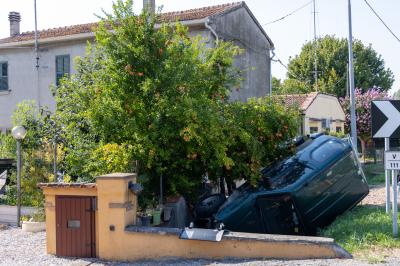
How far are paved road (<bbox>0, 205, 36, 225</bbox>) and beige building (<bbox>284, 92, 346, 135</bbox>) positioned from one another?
16.6m

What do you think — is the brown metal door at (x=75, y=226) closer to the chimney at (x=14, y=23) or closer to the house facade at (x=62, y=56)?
the house facade at (x=62, y=56)

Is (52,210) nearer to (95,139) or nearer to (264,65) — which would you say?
(95,139)

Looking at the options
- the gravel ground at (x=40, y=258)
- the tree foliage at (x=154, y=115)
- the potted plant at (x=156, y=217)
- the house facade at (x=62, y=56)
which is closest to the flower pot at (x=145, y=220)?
the potted plant at (x=156, y=217)

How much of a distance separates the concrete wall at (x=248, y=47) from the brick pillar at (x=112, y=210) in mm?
10553

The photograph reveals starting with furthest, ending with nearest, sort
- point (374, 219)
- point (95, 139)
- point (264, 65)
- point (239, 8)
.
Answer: point (264, 65) < point (239, 8) < point (95, 139) < point (374, 219)

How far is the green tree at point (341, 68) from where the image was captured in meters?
42.3

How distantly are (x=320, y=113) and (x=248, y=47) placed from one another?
33.8 ft

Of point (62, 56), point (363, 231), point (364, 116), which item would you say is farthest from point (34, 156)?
point (364, 116)

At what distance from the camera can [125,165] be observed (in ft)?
30.4

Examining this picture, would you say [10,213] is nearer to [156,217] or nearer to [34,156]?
[34,156]

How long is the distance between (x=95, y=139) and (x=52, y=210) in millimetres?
2199

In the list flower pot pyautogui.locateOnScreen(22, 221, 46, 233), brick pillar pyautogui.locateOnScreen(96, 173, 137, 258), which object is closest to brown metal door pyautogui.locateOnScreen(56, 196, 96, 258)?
brick pillar pyautogui.locateOnScreen(96, 173, 137, 258)

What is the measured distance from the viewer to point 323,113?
97.2ft

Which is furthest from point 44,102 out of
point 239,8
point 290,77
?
point 290,77
